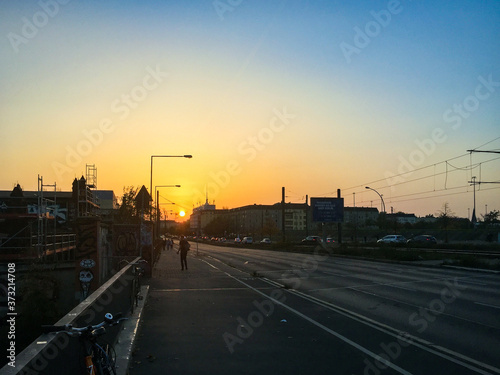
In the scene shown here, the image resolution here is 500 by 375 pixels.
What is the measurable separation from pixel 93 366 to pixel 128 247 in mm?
18978

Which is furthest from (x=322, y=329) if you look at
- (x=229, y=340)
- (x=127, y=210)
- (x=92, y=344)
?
(x=127, y=210)

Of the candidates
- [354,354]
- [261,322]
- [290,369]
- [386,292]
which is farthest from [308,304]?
[290,369]

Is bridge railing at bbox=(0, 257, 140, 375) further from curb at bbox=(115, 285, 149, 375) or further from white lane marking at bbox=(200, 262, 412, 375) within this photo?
white lane marking at bbox=(200, 262, 412, 375)

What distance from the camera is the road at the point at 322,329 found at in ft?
24.7

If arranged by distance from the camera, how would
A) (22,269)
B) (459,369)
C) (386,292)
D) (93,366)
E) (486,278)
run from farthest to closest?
(486,278), (22,269), (386,292), (459,369), (93,366)

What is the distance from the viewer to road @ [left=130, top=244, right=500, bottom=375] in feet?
24.7

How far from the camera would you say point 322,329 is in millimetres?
10172

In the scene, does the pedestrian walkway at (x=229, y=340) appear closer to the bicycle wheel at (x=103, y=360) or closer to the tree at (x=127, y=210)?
the bicycle wheel at (x=103, y=360)

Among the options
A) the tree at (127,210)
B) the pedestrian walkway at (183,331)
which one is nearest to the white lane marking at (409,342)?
the pedestrian walkway at (183,331)

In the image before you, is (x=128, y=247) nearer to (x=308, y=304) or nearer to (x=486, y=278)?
(x=308, y=304)

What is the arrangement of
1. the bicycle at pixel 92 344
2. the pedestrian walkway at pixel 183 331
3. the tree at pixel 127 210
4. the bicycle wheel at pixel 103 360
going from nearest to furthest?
the bicycle at pixel 92 344
the bicycle wheel at pixel 103 360
the pedestrian walkway at pixel 183 331
the tree at pixel 127 210

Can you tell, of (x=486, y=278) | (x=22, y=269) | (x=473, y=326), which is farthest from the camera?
(x=486, y=278)

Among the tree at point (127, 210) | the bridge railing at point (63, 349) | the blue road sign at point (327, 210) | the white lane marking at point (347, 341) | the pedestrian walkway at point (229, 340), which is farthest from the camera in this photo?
the blue road sign at point (327, 210)

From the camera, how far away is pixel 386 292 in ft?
54.8
